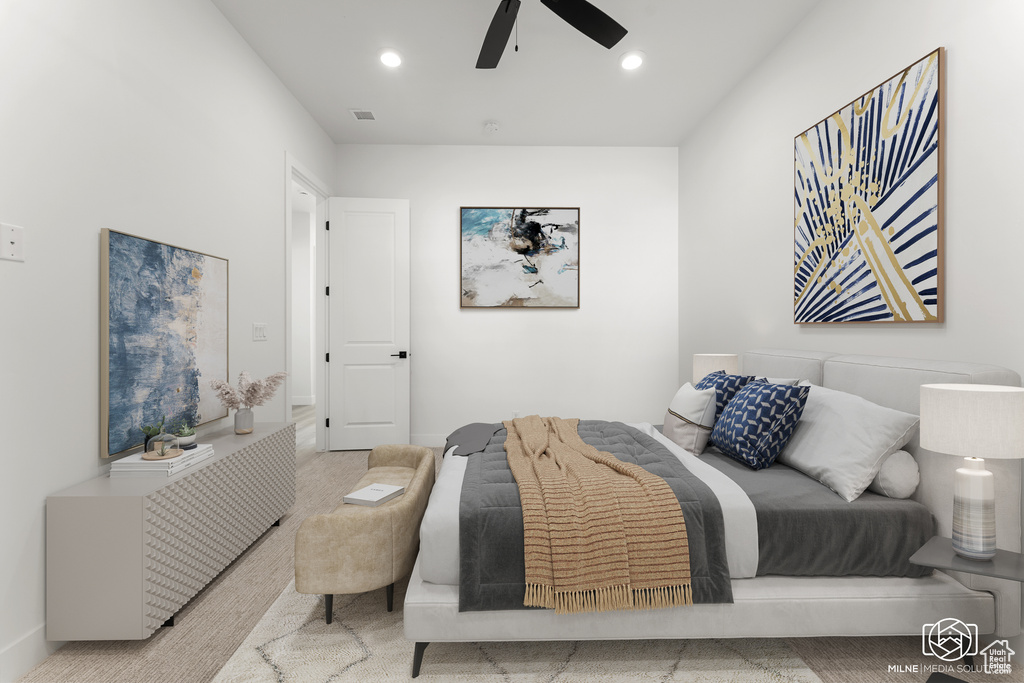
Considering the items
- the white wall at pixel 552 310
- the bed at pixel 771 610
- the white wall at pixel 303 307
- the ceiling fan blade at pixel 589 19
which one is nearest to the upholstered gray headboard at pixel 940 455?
the bed at pixel 771 610

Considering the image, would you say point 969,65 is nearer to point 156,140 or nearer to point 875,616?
point 875,616

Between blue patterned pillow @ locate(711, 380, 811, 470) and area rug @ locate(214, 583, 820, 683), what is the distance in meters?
0.69

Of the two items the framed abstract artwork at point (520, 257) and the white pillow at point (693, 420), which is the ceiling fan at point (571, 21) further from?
the framed abstract artwork at point (520, 257)

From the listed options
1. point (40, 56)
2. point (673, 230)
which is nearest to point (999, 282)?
point (673, 230)

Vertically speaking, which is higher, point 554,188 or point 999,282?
point 554,188

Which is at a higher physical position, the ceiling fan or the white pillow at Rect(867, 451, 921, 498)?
the ceiling fan

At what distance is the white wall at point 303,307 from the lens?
715cm

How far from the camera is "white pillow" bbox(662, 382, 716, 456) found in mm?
2354

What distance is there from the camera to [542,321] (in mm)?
4621

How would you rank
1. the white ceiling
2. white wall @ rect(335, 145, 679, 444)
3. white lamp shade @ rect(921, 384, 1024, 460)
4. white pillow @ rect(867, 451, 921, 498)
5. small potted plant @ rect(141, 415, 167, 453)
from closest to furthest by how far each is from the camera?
white lamp shade @ rect(921, 384, 1024, 460), white pillow @ rect(867, 451, 921, 498), small potted plant @ rect(141, 415, 167, 453), the white ceiling, white wall @ rect(335, 145, 679, 444)

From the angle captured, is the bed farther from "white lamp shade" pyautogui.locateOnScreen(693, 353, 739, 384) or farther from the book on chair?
"white lamp shade" pyautogui.locateOnScreen(693, 353, 739, 384)

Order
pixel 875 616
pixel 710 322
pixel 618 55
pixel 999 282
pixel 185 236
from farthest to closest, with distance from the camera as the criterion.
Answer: pixel 710 322
pixel 618 55
pixel 185 236
pixel 999 282
pixel 875 616

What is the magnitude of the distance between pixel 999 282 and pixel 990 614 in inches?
43.8

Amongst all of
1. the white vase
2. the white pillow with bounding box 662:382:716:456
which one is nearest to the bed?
the white pillow with bounding box 662:382:716:456
